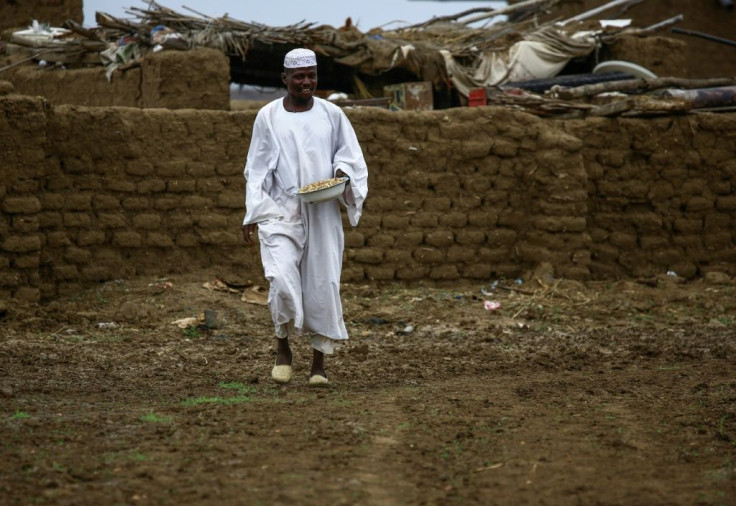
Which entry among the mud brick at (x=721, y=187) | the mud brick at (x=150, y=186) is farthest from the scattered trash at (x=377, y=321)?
the mud brick at (x=721, y=187)

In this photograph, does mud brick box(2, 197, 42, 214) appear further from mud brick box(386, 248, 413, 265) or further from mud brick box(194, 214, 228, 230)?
mud brick box(386, 248, 413, 265)

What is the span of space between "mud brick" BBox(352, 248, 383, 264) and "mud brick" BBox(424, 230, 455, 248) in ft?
1.57

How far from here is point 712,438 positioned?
4641mm

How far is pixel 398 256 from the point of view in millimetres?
9492

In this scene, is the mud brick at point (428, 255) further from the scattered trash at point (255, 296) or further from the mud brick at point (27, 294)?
the mud brick at point (27, 294)

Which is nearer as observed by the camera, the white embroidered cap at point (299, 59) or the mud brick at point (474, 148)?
the white embroidered cap at point (299, 59)

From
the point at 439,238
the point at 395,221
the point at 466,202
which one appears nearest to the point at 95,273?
the point at 395,221

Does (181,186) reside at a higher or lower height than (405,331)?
higher

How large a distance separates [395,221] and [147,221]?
2200mm

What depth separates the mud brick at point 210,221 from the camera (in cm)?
882

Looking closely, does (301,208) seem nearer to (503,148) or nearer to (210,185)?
(210,185)

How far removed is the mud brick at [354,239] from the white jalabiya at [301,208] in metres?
3.29

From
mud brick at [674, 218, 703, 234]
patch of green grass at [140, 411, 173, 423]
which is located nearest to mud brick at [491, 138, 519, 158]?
mud brick at [674, 218, 703, 234]

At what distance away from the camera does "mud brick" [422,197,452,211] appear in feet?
31.4
